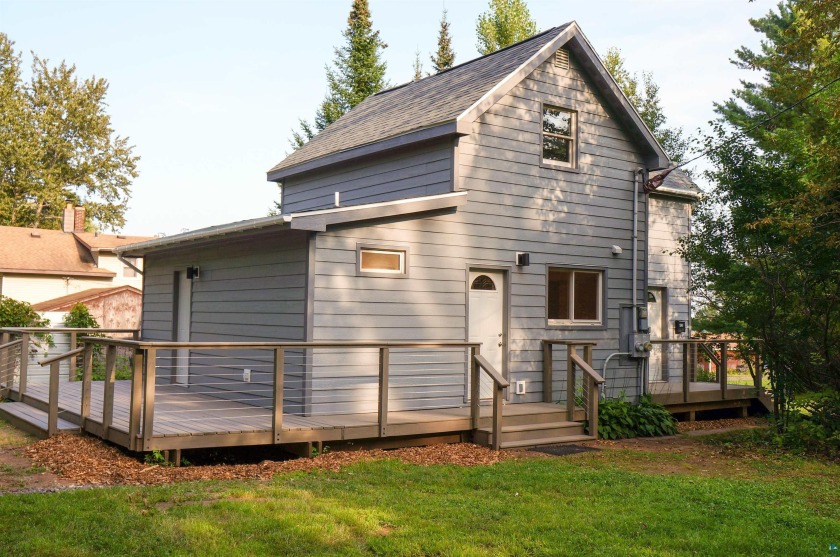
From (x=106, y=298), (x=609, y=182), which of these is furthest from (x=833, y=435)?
(x=106, y=298)

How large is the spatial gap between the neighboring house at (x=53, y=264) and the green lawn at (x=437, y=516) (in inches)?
1010

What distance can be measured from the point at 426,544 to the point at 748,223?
315 inches

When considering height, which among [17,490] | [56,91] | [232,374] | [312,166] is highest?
[56,91]

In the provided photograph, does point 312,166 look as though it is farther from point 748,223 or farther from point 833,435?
point 833,435

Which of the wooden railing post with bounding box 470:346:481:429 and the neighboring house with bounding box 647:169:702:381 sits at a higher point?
the neighboring house with bounding box 647:169:702:381

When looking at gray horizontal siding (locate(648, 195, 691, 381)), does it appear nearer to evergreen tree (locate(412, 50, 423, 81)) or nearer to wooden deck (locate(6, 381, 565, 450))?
wooden deck (locate(6, 381, 565, 450))

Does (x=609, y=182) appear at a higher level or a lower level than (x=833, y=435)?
higher

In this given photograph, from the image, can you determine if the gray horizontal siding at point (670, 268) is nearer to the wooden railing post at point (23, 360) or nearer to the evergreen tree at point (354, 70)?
the wooden railing post at point (23, 360)

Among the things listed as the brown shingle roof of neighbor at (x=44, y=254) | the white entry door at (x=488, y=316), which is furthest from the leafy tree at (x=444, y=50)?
the white entry door at (x=488, y=316)

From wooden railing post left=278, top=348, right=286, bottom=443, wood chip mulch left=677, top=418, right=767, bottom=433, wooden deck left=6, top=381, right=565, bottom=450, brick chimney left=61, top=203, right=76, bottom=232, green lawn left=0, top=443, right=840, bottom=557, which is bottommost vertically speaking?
wood chip mulch left=677, top=418, right=767, bottom=433

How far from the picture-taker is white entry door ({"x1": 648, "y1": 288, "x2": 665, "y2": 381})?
16.9 meters

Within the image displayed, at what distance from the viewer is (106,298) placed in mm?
27641

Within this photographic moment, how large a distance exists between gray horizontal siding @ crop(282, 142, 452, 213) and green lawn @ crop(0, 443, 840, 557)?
5208 mm

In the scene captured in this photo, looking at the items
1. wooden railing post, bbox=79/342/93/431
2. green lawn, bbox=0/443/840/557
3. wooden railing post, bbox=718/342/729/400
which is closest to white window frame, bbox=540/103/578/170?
wooden railing post, bbox=718/342/729/400
